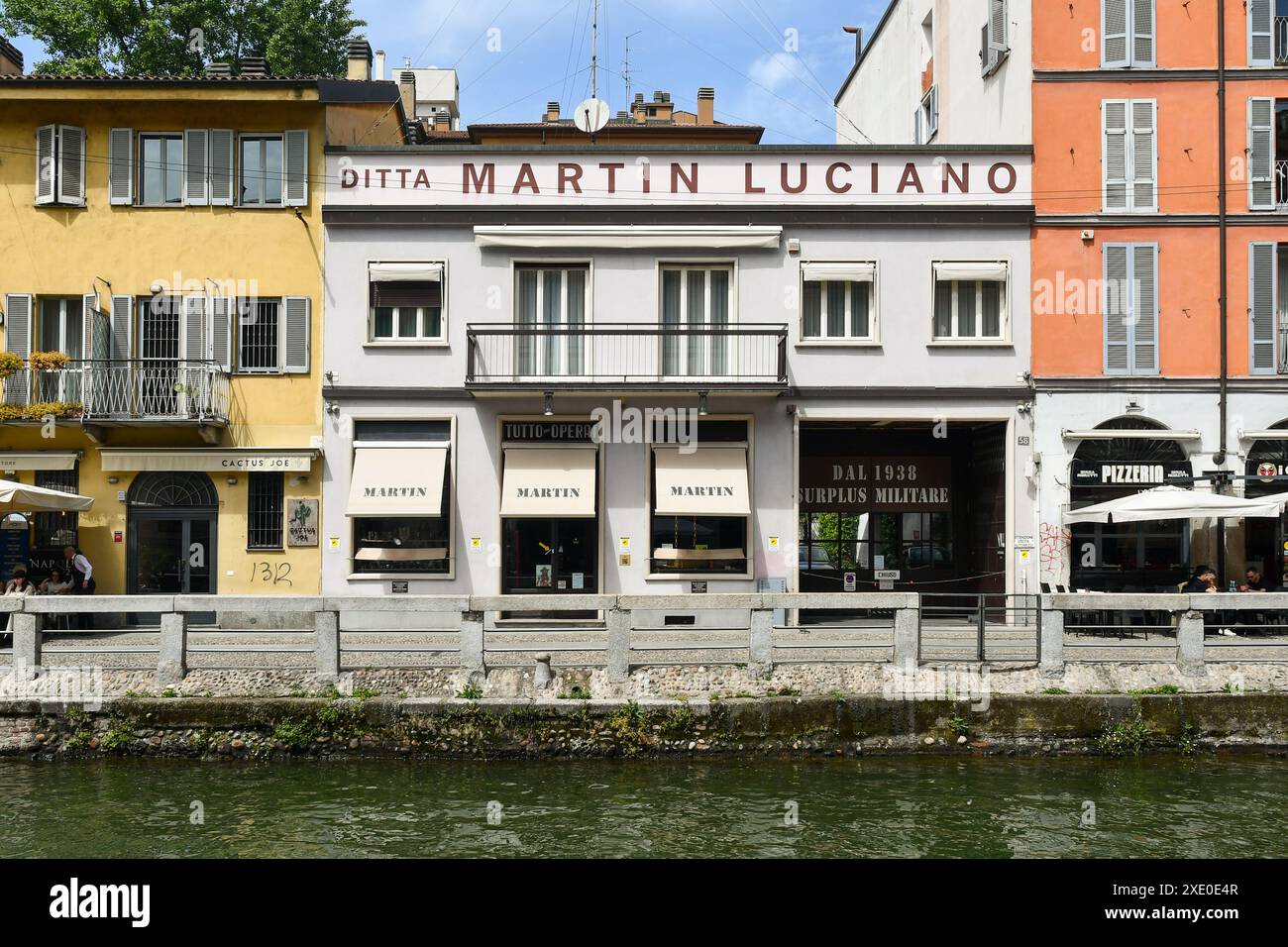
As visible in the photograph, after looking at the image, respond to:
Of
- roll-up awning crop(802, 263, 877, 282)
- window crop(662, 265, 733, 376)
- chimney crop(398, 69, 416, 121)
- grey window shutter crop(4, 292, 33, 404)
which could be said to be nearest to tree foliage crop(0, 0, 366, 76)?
chimney crop(398, 69, 416, 121)

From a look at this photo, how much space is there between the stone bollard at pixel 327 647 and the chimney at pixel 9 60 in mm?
16090

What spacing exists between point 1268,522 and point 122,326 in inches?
811

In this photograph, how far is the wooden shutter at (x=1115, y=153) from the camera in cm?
1884

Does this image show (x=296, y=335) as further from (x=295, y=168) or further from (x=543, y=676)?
(x=543, y=676)

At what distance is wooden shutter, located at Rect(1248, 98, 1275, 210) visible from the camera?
1864 cm

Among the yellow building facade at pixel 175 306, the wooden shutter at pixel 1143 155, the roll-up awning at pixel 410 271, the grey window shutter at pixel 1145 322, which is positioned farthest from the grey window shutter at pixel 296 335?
the wooden shutter at pixel 1143 155

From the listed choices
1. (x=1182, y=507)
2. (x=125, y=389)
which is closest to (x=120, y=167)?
(x=125, y=389)

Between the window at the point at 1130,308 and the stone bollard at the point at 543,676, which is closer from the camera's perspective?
the stone bollard at the point at 543,676

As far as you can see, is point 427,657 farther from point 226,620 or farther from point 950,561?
point 950,561

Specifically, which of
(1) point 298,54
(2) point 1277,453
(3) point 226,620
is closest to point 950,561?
(2) point 1277,453

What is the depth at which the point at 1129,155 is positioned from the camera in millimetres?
18828

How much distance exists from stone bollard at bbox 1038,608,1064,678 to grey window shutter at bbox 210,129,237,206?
50.9 feet

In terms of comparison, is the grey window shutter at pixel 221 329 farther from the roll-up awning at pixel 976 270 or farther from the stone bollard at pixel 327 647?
the roll-up awning at pixel 976 270

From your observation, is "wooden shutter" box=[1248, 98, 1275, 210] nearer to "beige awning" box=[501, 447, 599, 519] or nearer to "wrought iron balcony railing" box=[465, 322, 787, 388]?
"wrought iron balcony railing" box=[465, 322, 787, 388]
